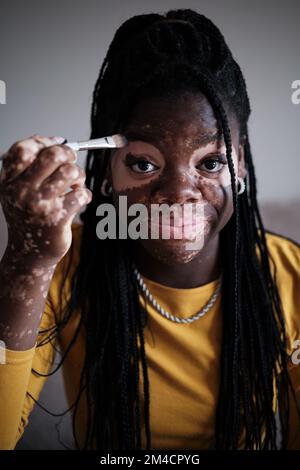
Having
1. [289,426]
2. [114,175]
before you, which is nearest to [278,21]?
[114,175]

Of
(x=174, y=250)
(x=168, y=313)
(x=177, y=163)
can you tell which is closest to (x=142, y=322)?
(x=168, y=313)

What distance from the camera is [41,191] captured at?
413mm

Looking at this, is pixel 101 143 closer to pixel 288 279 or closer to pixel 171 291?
pixel 171 291

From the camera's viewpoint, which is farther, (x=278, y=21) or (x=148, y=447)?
(x=278, y=21)

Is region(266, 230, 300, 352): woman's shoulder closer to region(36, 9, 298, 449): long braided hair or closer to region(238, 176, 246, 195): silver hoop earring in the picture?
region(36, 9, 298, 449): long braided hair

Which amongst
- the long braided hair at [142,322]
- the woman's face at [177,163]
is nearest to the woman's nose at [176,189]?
the woman's face at [177,163]

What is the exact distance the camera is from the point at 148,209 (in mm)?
555

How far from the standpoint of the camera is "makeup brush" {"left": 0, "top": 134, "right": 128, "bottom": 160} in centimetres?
47

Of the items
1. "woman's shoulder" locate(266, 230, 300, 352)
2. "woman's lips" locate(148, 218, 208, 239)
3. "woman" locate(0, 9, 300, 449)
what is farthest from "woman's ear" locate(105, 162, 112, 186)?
"woman's shoulder" locate(266, 230, 300, 352)

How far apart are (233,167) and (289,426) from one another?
1.70 ft

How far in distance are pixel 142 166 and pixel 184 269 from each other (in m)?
0.19

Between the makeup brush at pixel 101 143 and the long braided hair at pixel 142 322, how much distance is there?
5 cm

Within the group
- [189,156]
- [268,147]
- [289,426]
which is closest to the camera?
[189,156]
